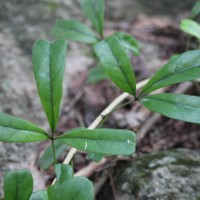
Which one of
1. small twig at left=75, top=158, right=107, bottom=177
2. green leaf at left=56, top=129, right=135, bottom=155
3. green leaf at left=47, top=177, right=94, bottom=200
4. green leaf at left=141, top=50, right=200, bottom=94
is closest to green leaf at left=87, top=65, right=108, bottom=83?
small twig at left=75, top=158, right=107, bottom=177

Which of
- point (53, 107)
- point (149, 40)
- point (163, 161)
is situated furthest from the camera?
point (149, 40)

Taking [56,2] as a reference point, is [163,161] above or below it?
below

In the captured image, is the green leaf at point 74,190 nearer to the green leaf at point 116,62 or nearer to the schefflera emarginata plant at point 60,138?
the schefflera emarginata plant at point 60,138

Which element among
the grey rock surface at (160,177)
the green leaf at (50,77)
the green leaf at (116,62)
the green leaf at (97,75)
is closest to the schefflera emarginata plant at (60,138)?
the green leaf at (50,77)

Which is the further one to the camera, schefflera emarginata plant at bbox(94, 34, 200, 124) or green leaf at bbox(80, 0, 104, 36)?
green leaf at bbox(80, 0, 104, 36)

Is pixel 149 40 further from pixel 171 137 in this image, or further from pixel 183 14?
pixel 171 137

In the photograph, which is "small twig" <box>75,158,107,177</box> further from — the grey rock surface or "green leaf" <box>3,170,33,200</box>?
"green leaf" <box>3,170,33,200</box>

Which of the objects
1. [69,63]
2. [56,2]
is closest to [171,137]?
[69,63]
